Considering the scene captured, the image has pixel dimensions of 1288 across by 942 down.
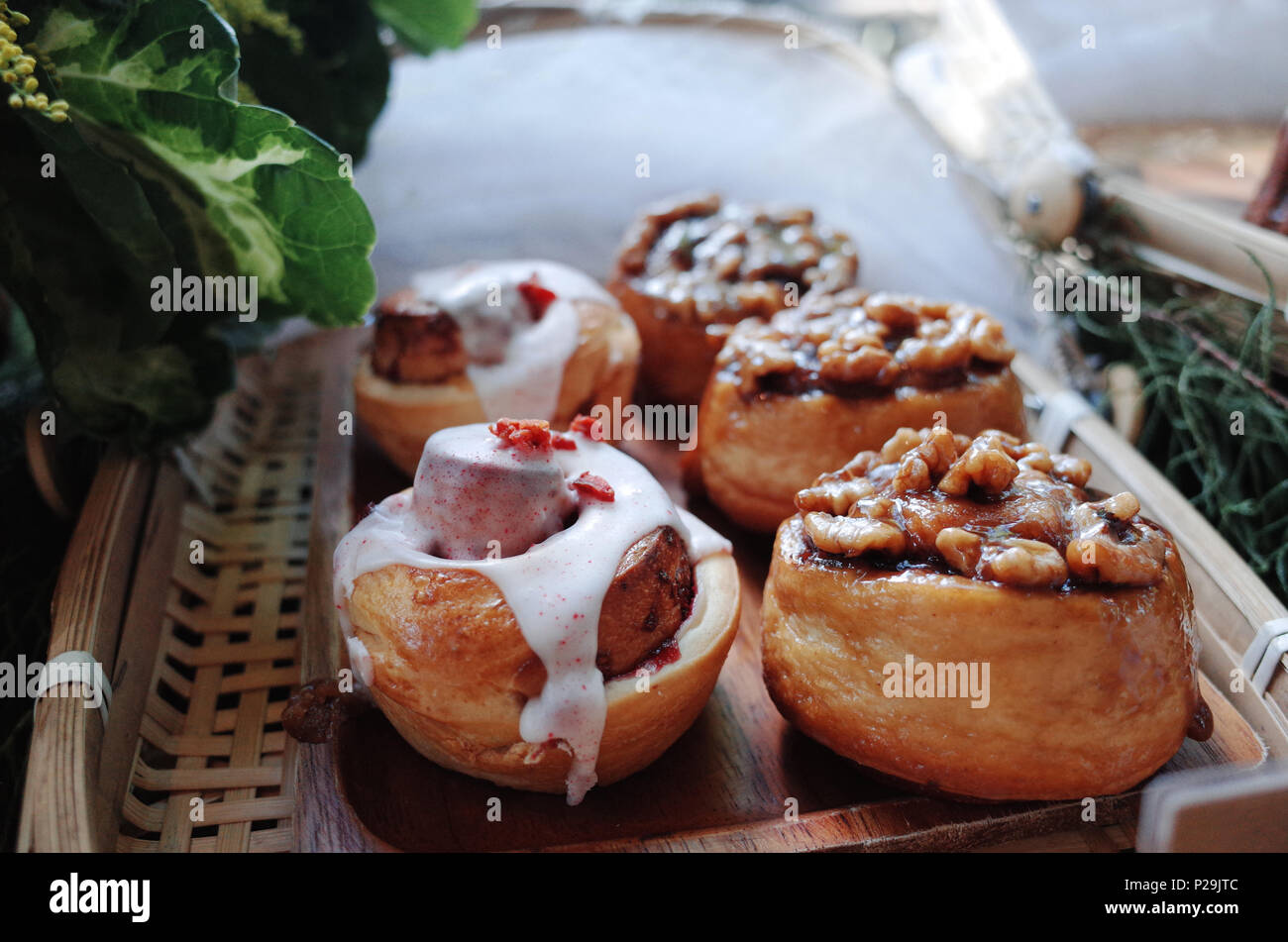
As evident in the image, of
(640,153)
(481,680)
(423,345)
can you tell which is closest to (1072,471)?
(481,680)

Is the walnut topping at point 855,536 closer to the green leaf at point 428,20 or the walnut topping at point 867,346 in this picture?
the walnut topping at point 867,346

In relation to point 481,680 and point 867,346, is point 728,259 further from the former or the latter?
point 481,680

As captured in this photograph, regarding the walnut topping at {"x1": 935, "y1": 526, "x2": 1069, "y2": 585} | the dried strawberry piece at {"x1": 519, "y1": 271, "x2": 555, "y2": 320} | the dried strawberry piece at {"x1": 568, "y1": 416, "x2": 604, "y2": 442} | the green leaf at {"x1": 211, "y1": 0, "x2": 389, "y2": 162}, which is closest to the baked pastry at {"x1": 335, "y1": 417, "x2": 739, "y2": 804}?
the dried strawberry piece at {"x1": 568, "y1": 416, "x2": 604, "y2": 442}

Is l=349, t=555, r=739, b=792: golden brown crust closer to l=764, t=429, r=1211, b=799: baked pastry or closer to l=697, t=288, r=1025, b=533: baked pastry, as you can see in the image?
l=764, t=429, r=1211, b=799: baked pastry

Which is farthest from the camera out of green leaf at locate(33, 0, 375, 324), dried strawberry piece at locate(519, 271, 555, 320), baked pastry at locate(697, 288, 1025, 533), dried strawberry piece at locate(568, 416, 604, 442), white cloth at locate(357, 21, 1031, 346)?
white cloth at locate(357, 21, 1031, 346)
